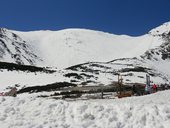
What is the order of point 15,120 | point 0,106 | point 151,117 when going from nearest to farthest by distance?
point 151,117 → point 15,120 → point 0,106

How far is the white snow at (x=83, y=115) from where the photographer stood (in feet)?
50.9

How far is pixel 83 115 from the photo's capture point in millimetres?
16531

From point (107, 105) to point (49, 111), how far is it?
8.37 ft

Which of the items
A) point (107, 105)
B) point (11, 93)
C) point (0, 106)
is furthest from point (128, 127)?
point (11, 93)

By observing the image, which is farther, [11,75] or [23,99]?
[11,75]

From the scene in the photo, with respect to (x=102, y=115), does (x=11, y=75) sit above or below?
above

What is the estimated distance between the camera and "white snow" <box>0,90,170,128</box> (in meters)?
15.5

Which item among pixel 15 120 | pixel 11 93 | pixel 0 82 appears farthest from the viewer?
pixel 0 82

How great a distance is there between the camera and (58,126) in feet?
53.1

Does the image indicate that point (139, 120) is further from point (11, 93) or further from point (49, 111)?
point (11, 93)

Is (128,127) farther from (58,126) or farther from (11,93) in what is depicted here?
(11,93)

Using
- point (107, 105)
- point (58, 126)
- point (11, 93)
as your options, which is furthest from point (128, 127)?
point (11, 93)

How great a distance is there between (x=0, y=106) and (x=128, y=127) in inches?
247

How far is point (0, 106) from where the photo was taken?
1834cm
